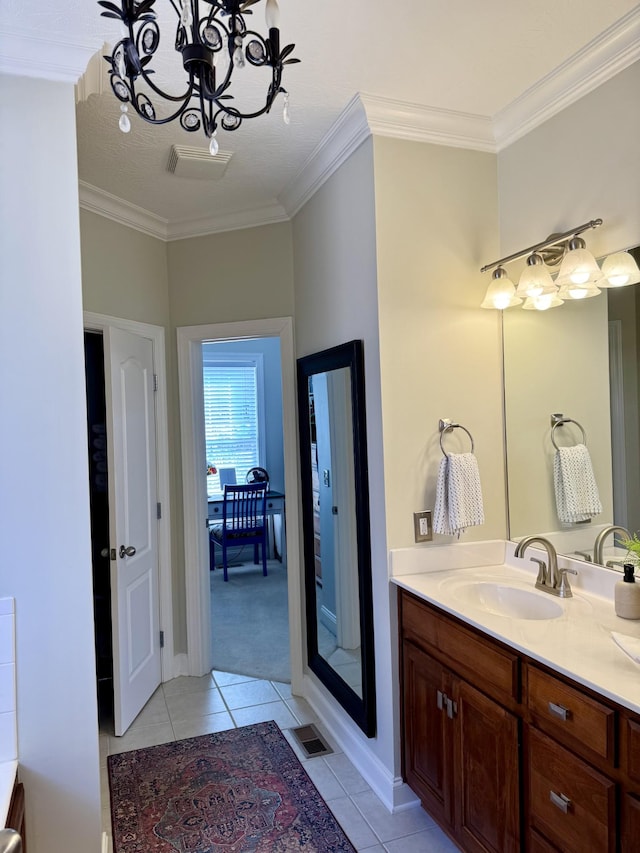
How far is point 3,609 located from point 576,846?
165 centimetres

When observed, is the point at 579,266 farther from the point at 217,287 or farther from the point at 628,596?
the point at 217,287

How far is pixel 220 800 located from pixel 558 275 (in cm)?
246

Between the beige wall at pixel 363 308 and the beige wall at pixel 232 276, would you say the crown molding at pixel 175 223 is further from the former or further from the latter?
the beige wall at pixel 363 308

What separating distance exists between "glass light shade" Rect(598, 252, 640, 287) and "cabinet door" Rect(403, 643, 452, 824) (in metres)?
1.44

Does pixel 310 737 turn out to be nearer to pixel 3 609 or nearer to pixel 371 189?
pixel 3 609

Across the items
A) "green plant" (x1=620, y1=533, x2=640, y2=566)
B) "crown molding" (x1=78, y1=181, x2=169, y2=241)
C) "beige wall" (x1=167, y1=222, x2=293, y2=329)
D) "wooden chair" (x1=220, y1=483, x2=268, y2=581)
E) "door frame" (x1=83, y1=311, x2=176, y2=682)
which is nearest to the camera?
"green plant" (x1=620, y1=533, x2=640, y2=566)

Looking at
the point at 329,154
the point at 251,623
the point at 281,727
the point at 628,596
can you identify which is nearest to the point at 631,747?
the point at 628,596

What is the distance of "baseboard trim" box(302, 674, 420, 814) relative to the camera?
7.50ft

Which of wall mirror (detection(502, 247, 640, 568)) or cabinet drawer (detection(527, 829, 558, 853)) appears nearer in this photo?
cabinet drawer (detection(527, 829, 558, 853))

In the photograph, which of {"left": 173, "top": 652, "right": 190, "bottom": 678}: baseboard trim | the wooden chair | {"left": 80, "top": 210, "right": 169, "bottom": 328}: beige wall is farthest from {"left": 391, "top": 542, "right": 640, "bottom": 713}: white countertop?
the wooden chair

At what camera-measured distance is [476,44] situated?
75.0 inches

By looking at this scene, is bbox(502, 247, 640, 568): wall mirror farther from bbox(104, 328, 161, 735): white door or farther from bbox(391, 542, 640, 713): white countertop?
bbox(104, 328, 161, 735): white door

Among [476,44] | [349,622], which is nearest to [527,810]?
[349,622]

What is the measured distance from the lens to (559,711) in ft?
4.84
